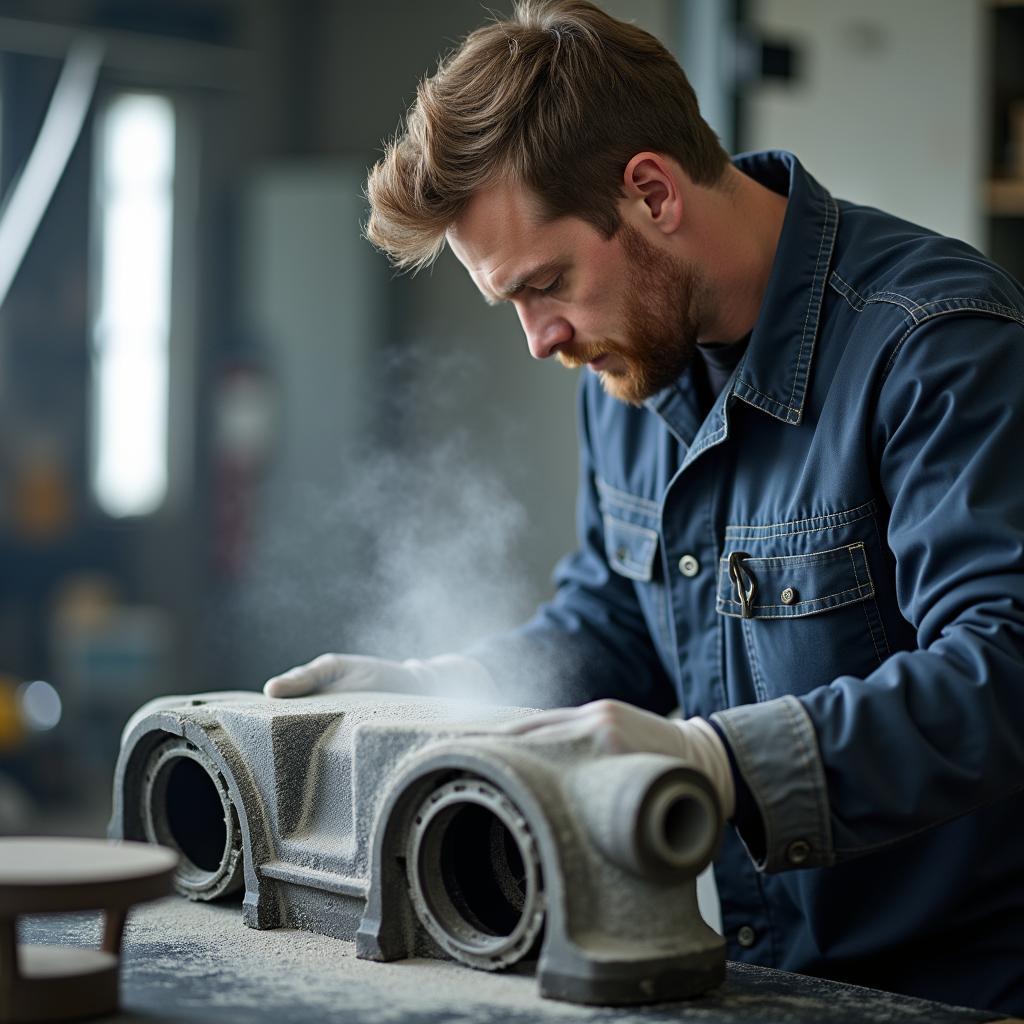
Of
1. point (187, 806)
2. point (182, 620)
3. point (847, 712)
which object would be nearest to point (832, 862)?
point (847, 712)

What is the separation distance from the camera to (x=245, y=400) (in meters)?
3.34

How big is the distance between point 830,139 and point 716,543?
188 cm

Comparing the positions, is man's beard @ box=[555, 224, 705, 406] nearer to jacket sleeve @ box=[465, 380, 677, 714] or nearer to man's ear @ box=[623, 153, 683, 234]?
man's ear @ box=[623, 153, 683, 234]

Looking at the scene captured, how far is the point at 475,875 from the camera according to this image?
144 cm

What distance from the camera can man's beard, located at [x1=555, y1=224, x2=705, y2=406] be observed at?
1668 millimetres

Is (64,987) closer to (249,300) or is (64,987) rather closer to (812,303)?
(812,303)

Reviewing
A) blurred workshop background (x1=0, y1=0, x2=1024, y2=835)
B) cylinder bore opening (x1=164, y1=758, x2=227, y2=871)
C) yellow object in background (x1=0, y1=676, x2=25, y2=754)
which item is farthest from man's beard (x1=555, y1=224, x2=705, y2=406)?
yellow object in background (x1=0, y1=676, x2=25, y2=754)

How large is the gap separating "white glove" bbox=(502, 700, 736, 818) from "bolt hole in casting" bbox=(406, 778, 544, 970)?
79 millimetres

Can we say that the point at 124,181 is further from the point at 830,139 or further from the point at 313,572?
the point at 830,139

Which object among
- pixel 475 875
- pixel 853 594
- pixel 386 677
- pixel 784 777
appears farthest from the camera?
pixel 386 677

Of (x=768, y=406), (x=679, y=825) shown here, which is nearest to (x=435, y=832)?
(x=679, y=825)

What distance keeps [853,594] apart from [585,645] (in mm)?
503

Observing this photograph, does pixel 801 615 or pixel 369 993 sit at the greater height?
pixel 801 615

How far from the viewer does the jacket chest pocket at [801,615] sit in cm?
155
